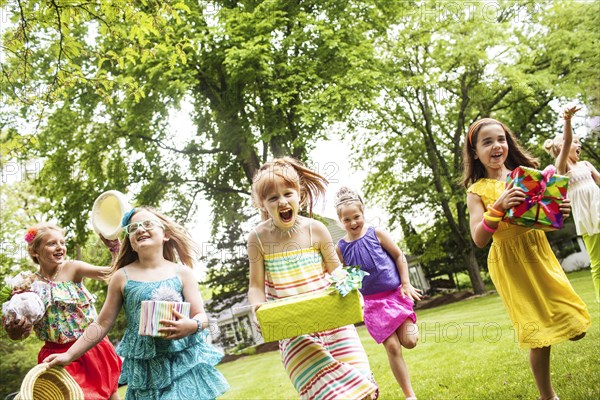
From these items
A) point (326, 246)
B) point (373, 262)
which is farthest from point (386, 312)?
point (326, 246)

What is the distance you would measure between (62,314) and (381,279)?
2.90 metres

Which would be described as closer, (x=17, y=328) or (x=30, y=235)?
(x=17, y=328)

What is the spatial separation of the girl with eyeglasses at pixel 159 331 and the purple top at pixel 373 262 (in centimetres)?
167

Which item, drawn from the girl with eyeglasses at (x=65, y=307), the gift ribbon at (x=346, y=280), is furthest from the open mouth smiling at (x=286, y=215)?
the girl with eyeglasses at (x=65, y=307)

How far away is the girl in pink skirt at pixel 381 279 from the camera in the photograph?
4.81 meters

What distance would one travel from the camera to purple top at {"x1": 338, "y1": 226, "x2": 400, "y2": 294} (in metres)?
4.86

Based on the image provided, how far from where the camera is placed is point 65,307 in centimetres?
502

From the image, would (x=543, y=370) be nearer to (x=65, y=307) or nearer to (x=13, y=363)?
(x=65, y=307)

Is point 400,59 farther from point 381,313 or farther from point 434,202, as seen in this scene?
point 381,313

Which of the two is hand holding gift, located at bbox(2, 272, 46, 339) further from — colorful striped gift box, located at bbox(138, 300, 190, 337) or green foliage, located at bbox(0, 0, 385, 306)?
green foliage, located at bbox(0, 0, 385, 306)

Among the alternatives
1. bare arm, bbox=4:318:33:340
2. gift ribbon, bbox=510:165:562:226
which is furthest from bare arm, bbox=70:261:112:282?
gift ribbon, bbox=510:165:562:226

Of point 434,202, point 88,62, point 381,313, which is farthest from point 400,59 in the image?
point 381,313

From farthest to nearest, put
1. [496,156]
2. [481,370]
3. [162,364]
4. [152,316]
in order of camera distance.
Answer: [481,370]
[496,156]
[162,364]
[152,316]

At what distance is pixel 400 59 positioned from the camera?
2205cm
